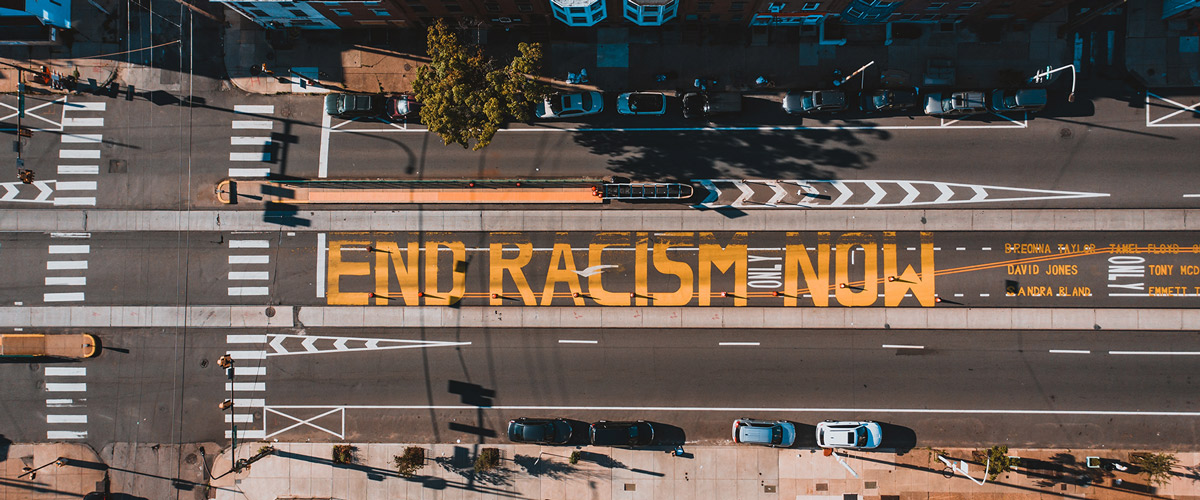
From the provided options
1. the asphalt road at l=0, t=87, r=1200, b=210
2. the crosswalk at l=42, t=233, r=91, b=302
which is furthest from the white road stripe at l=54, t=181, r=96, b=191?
the crosswalk at l=42, t=233, r=91, b=302

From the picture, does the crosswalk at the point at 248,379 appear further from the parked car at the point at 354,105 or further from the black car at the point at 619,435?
the black car at the point at 619,435

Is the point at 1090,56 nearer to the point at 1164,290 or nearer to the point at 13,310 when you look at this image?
the point at 1164,290

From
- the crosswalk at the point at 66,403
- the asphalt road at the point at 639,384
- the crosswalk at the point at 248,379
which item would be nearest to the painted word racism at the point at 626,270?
the asphalt road at the point at 639,384

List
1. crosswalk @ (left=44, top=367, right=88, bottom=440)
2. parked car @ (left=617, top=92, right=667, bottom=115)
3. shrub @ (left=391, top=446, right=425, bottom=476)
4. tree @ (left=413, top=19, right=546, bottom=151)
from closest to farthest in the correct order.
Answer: tree @ (left=413, top=19, right=546, bottom=151), shrub @ (left=391, top=446, right=425, bottom=476), parked car @ (left=617, top=92, right=667, bottom=115), crosswalk @ (left=44, top=367, right=88, bottom=440)

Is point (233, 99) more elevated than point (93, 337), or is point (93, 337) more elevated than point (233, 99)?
point (233, 99)

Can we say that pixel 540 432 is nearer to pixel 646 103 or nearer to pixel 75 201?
pixel 646 103

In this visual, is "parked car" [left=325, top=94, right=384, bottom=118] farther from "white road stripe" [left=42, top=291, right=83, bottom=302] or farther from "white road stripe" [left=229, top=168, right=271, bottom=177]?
"white road stripe" [left=42, top=291, right=83, bottom=302]

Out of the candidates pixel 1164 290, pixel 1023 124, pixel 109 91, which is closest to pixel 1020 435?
pixel 1164 290
